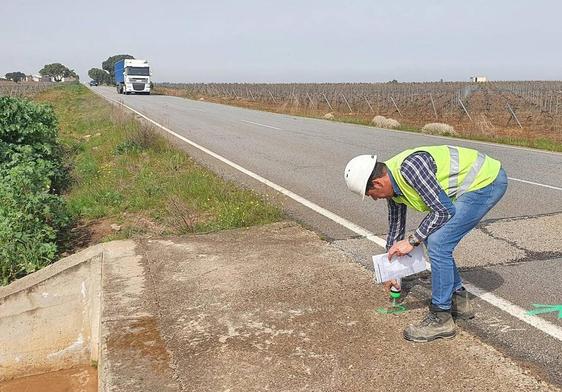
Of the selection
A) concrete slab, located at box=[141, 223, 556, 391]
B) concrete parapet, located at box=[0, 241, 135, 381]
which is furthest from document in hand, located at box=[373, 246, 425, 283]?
concrete parapet, located at box=[0, 241, 135, 381]

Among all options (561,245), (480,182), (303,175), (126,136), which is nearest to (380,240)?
(561,245)

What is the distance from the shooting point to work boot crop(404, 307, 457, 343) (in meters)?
3.32

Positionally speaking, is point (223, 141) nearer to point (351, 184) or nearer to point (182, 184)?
point (182, 184)

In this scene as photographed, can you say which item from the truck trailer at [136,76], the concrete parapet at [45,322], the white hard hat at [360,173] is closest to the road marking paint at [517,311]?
the white hard hat at [360,173]

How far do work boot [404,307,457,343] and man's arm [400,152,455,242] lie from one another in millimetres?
569

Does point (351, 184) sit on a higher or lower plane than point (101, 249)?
higher

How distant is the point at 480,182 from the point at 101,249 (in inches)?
145

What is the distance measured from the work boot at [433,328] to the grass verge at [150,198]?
10.1 ft

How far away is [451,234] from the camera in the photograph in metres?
3.25

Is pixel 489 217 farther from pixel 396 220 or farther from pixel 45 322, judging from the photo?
pixel 45 322

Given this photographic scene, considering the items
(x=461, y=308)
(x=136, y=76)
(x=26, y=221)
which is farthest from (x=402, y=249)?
(x=136, y=76)

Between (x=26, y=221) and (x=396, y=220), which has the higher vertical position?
(x=396, y=220)

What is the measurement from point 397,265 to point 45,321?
323 cm

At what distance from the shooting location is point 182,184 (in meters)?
7.94
